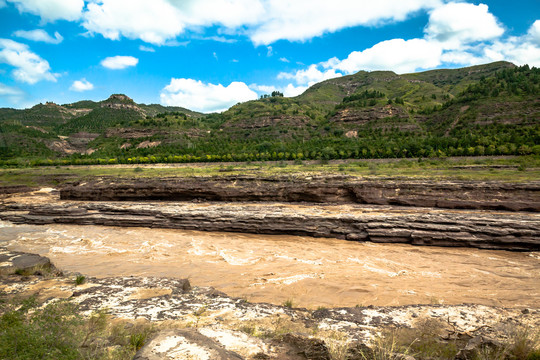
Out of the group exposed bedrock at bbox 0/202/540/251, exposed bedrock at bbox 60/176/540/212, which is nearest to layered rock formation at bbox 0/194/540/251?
exposed bedrock at bbox 0/202/540/251

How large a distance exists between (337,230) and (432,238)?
175 inches

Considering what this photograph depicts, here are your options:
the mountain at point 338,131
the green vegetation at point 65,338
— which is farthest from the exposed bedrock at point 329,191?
the mountain at point 338,131

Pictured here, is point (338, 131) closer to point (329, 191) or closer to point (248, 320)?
point (329, 191)

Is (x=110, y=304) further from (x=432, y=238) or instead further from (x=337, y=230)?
(x=432, y=238)

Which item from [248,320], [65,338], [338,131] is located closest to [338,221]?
[248,320]

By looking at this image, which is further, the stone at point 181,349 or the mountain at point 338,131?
the mountain at point 338,131

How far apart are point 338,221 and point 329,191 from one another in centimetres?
564

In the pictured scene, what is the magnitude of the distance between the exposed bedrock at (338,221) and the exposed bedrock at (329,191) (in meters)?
1.07

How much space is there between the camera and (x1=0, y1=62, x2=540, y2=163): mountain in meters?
42.8

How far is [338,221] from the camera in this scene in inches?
572

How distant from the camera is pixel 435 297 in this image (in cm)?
744

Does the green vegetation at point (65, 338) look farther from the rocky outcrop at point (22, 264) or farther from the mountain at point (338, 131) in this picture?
the mountain at point (338, 131)

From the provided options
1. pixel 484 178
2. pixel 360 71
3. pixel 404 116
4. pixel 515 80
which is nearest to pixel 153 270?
pixel 484 178

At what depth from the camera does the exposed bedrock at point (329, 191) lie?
15406mm
